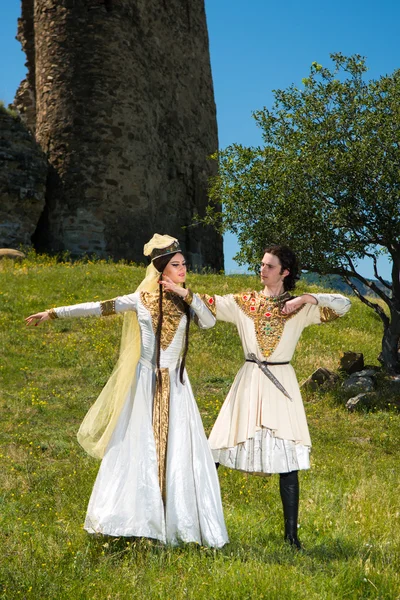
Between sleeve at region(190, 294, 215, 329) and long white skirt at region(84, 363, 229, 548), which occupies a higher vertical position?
sleeve at region(190, 294, 215, 329)

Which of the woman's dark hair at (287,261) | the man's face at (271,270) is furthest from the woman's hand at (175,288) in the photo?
the woman's dark hair at (287,261)

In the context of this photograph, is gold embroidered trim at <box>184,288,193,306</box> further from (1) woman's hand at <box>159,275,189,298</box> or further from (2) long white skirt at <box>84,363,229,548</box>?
(2) long white skirt at <box>84,363,229,548</box>

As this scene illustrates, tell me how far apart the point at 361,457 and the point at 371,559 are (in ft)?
13.4

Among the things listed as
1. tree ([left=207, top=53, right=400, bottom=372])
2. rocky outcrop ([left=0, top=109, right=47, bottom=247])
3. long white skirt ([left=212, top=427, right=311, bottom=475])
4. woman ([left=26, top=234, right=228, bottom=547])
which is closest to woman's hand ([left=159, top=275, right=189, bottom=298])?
woman ([left=26, top=234, right=228, bottom=547])

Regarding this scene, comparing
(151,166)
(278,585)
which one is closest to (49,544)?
(278,585)

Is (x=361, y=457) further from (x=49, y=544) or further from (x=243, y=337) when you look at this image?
(x=49, y=544)

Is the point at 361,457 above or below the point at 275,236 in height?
below

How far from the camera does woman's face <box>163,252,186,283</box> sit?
219 inches

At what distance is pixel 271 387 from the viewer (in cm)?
550

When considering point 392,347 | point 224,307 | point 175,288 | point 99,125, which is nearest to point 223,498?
point 224,307

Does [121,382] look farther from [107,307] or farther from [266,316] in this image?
[266,316]

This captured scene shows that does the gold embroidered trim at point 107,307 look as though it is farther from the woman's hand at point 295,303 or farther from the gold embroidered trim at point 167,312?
the woman's hand at point 295,303

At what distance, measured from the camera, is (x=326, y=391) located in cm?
1241

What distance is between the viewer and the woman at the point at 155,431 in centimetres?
504
